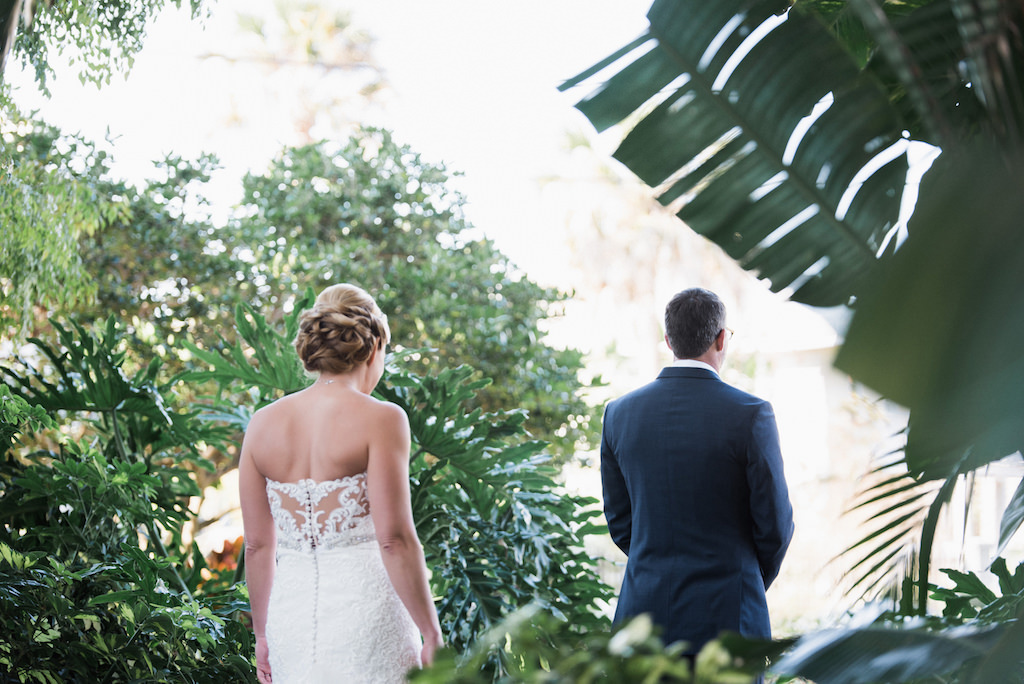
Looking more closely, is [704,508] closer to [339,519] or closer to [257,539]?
[339,519]

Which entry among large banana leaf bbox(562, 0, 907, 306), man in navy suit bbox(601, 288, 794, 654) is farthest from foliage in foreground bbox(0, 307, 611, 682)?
large banana leaf bbox(562, 0, 907, 306)

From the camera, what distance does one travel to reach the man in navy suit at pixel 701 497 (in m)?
2.15

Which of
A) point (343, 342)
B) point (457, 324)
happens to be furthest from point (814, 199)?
point (457, 324)

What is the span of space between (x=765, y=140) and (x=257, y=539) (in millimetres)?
1712

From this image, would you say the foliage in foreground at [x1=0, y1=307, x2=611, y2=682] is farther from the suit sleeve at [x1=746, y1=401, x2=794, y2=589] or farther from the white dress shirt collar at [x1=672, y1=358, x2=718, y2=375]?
the white dress shirt collar at [x1=672, y1=358, x2=718, y2=375]

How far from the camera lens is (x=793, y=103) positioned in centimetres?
122

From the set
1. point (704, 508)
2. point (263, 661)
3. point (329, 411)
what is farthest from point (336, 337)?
point (704, 508)

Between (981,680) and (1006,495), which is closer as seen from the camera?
(981,680)

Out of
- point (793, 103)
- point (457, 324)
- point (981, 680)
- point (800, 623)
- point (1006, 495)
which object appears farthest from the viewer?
point (800, 623)

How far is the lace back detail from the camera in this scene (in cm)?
218

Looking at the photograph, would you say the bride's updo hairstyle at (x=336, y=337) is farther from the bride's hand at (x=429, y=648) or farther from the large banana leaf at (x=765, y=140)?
the large banana leaf at (x=765, y=140)

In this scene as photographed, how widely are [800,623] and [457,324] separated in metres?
12.2

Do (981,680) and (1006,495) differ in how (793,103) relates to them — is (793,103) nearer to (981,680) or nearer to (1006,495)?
(981,680)

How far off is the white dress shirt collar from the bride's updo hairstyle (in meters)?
0.81
